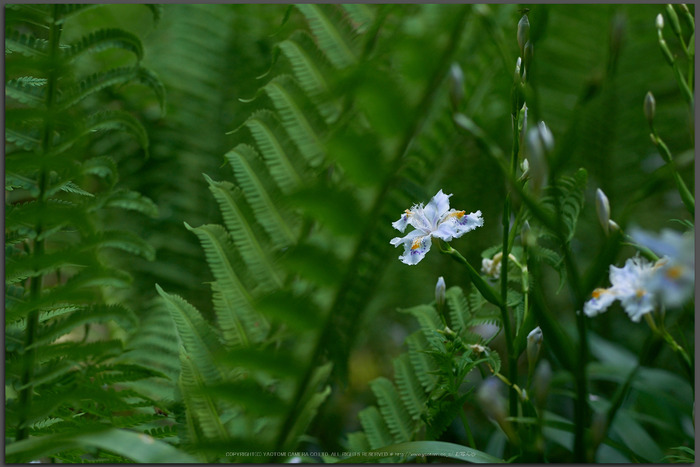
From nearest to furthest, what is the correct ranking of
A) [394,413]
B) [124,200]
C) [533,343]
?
[533,343]
[124,200]
[394,413]

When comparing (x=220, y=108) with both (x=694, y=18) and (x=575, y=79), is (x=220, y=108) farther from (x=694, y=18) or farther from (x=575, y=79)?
(x=694, y=18)

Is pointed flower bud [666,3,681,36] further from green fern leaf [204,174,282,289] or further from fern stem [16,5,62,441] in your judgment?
fern stem [16,5,62,441]

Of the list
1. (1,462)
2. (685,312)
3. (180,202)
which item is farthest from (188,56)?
(685,312)

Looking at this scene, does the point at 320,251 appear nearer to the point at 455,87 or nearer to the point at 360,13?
the point at 455,87

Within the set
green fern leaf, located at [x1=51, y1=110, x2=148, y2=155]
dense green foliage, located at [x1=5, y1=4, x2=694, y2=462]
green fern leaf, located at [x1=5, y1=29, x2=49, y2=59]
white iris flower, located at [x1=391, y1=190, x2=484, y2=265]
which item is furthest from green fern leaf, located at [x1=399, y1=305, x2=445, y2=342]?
green fern leaf, located at [x1=5, y1=29, x2=49, y2=59]

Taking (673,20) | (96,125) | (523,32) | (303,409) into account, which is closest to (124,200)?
(96,125)

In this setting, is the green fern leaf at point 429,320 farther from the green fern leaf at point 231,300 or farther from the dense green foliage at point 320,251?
the green fern leaf at point 231,300
